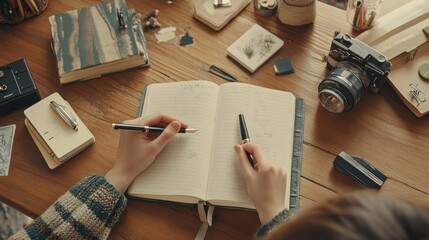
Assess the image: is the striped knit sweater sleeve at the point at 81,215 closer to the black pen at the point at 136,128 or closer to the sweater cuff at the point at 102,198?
the sweater cuff at the point at 102,198

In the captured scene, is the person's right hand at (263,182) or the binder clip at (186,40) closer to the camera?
the person's right hand at (263,182)

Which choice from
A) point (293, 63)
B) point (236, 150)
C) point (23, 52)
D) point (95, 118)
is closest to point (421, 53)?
point (293, 63)

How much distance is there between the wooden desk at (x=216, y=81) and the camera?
3.04 ft

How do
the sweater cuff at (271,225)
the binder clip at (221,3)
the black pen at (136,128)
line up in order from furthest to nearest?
the binder clip at (221,3), the black pen at (136,128), the sweater cuff at (271,225)

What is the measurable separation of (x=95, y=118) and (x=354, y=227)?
0.66 m

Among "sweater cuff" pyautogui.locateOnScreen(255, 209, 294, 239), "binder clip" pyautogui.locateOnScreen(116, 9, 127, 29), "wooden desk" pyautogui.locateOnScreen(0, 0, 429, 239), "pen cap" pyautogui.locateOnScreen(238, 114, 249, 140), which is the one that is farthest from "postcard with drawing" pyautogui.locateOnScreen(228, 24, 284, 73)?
"sweater cuff" pyautogui.locateOnScreen(255, 209, 294, 239)

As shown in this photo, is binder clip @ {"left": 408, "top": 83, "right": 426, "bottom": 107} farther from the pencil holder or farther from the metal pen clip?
the metal pen clip

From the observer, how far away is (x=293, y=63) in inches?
43.3

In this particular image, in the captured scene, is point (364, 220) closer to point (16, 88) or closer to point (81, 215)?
point (81, 215)

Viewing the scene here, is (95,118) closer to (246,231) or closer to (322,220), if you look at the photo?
(246,231)

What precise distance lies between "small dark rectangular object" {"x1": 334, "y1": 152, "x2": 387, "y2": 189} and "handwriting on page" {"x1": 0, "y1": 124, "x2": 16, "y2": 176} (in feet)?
2.24

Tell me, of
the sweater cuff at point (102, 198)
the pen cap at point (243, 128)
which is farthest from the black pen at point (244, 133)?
the sweater cuff at point (102, 198)

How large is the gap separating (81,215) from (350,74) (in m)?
0.61

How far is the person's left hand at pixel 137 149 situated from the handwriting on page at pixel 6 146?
0.75 feet
